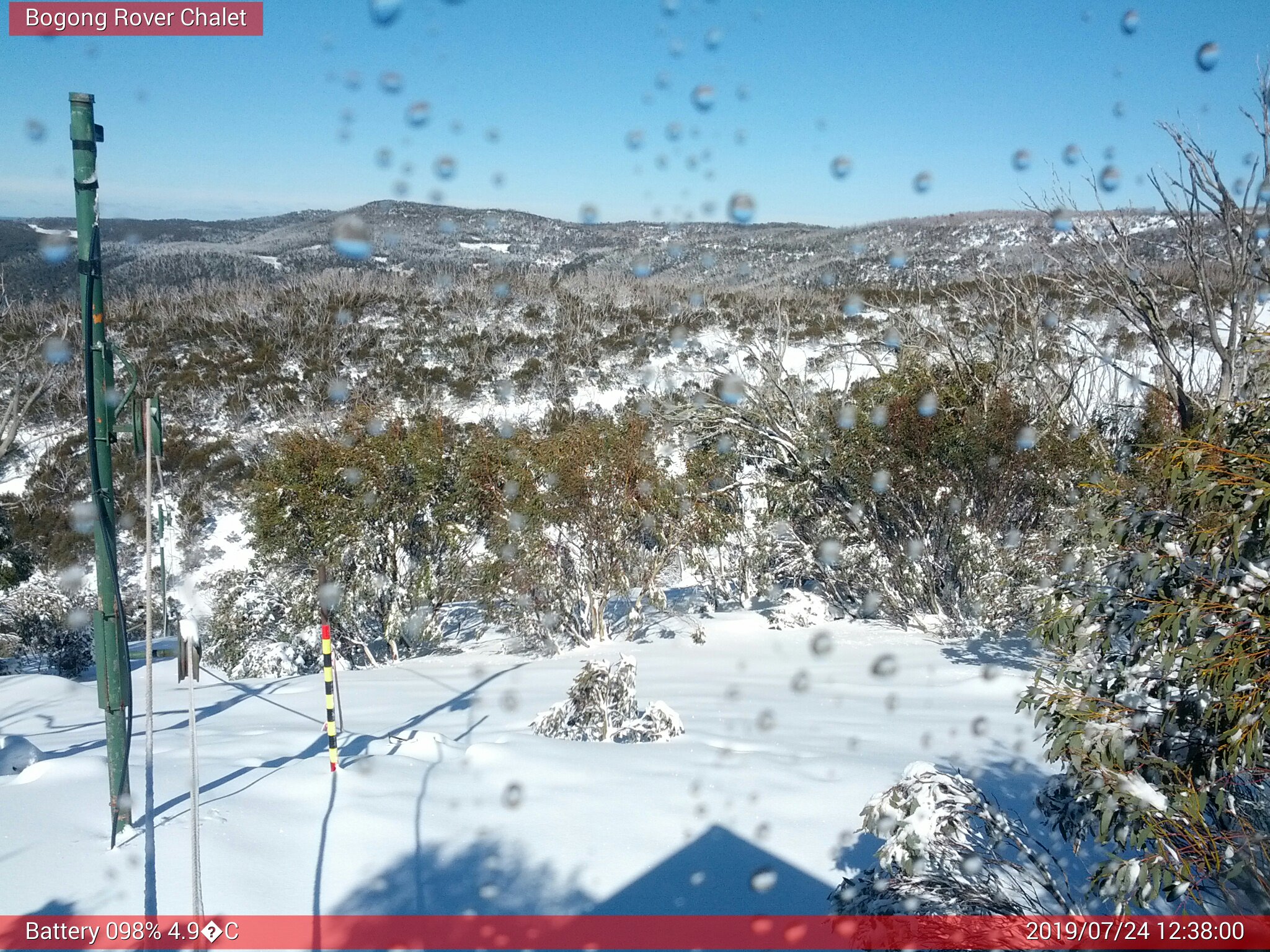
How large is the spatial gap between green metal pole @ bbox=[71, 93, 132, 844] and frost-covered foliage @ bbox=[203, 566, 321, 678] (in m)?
6.99

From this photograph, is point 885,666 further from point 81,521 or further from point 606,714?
point 81,521

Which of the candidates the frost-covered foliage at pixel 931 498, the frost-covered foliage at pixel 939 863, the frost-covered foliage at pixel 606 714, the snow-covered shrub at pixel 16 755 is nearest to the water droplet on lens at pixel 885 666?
the frost-covered foliage at pixel 931 498

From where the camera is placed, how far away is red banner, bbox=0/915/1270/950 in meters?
2.49

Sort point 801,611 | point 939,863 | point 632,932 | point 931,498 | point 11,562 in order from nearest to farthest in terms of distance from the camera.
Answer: point 939,863 < point 632,932 < point 931,498 < point 801,611 < point 11,562

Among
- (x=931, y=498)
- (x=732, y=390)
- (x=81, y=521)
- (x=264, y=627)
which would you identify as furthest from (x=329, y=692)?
(x=81, y=521)

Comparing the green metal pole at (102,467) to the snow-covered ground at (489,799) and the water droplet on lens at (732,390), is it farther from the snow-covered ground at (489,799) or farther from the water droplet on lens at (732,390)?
the water droplet on lens at (732,390)

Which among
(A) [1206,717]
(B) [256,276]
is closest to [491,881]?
(A) [1206,717]

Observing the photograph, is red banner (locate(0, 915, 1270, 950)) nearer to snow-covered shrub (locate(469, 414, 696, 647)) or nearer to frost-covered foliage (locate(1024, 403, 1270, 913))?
frost-covered foliage (locate(1024, 403, 1270, 913))

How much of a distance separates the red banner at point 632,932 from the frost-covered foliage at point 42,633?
11.6 m

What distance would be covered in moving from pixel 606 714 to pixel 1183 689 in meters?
3.80

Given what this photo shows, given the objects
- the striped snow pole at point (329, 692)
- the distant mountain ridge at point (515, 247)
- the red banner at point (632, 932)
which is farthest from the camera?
the distant mountain ridge at point (515, 247)

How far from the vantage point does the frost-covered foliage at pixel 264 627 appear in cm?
1052

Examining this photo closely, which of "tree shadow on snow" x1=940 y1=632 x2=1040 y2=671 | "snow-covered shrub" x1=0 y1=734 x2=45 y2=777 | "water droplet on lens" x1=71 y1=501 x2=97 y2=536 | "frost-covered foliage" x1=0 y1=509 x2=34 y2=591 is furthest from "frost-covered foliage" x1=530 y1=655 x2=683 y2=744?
"water droplet on lens" x1=71 y1=501 x2=97 y2=536

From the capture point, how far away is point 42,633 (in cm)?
1253
